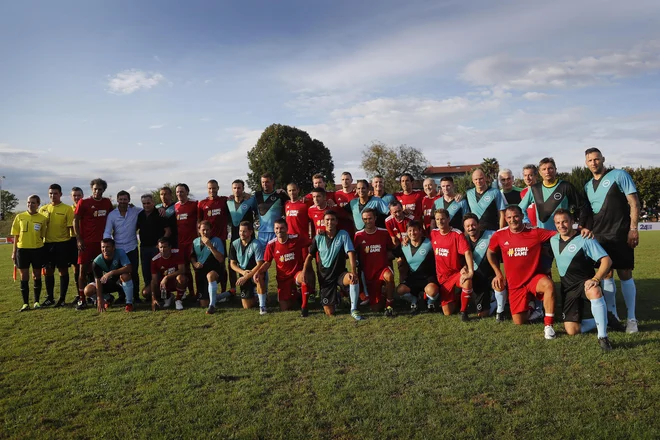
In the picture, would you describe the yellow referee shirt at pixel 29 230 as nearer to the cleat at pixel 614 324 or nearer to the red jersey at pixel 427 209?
the red jersey at pixel 427 209

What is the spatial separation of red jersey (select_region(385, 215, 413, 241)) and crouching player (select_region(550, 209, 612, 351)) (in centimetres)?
240

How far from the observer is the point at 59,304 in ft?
25.7

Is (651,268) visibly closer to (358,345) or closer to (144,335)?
(358,345)

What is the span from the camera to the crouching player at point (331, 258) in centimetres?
661

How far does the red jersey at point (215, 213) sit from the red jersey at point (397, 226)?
3009 mm

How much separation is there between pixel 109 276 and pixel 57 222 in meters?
1.76

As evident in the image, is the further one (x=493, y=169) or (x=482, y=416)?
(x=493, y=169)

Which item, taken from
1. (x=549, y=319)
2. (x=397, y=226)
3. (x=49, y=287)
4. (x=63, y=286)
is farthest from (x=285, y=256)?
(x=49, y=287)

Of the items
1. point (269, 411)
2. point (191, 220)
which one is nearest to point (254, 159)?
point (191, 220)

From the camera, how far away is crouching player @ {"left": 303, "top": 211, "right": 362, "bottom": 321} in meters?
6.61

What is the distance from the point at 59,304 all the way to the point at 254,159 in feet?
106

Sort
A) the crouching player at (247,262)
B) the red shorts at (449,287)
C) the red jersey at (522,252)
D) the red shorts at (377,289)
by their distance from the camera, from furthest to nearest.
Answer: the crouching player at (247,262)
the red shorts at (377,289)
the red shorts at (449,287)
the red jersey at (522,252)

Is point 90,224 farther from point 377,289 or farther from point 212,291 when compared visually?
point 377,289

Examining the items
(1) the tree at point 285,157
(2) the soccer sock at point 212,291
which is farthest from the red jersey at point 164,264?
(1) the tree at point 285,157
